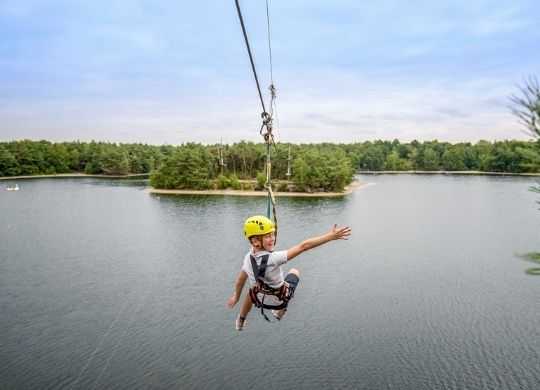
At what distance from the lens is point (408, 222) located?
4450 centimetres

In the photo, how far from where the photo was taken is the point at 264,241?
5.22 meters

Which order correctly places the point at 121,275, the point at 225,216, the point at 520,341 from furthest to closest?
1. the point at 225,216
2. the point at 121,275
3. the point at 520,341

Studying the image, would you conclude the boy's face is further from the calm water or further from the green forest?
the green forest

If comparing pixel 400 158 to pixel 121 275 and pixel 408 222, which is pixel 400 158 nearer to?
pixel 408 222

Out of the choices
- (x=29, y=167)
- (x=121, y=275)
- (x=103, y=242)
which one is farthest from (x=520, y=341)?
(x=29, y=167)

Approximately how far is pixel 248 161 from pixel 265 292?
8608cm

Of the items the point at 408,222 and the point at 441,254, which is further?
the point at 408,222

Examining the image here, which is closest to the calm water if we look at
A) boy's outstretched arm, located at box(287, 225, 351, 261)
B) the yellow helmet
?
the yellow helmet

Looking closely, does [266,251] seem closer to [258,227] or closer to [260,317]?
[258,227]

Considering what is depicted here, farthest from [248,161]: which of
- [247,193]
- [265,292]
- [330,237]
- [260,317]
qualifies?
[330,237]

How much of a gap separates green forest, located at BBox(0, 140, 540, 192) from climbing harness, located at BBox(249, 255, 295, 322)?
123 feet

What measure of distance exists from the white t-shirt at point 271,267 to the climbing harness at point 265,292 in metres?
0.04

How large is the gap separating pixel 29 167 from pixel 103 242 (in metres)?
88.9

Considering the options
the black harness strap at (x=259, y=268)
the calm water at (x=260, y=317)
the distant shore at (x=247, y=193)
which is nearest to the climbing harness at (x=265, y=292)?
the black harness strap at (x=259, y=268)
